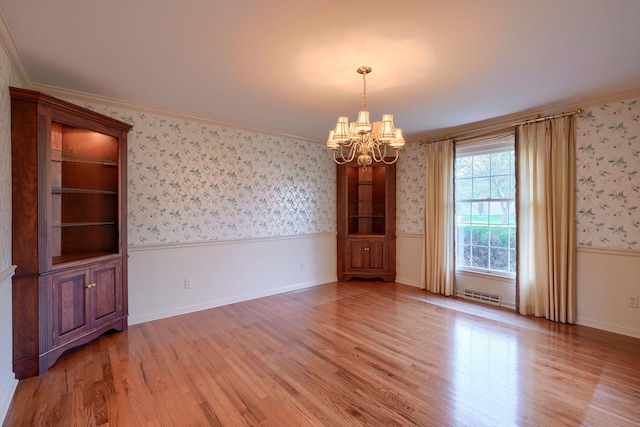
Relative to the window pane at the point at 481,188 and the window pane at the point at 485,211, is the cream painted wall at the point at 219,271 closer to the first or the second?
the window pane at the point at 485,211

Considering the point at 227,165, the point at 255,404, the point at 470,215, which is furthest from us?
the point at 470,215

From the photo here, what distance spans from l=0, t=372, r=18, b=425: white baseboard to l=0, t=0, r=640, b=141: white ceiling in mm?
2419

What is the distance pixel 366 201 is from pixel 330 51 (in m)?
3.71

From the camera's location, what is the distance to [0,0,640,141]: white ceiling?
6.06 feet

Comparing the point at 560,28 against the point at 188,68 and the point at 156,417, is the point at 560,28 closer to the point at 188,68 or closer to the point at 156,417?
the point at 188,68

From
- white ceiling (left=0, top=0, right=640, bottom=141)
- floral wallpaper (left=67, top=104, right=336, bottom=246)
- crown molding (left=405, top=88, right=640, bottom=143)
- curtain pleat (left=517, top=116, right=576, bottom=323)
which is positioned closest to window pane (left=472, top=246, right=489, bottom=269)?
curtain pleat (left=517, top=116, right=576, bottom=323)

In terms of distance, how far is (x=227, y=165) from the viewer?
420 centimetres

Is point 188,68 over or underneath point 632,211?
over

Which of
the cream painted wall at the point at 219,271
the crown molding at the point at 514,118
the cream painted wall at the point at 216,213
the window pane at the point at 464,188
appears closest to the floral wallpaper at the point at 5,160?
the cream painted wall at the point at 216,213

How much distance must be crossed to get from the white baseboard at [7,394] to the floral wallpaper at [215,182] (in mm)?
1549

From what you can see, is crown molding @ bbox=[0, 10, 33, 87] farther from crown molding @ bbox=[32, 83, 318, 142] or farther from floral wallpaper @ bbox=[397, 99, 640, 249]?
floral wallpaper @ bbox=[397, 99, 640, 249]

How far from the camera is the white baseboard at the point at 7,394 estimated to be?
6.33 feet

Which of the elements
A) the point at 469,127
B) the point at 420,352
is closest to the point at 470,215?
the point at 469,127

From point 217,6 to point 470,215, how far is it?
4164 mm
